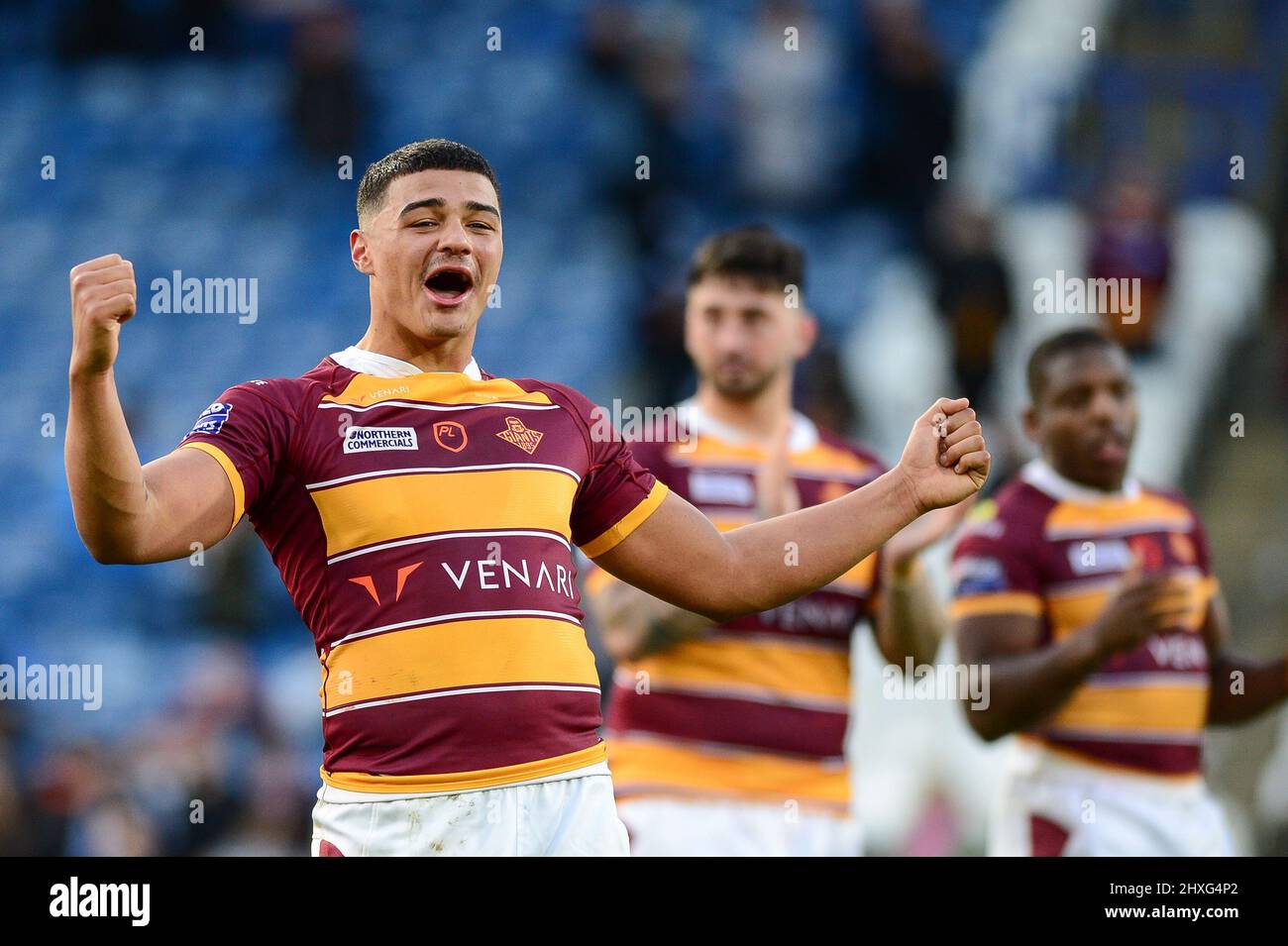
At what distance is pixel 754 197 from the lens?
1020 cm

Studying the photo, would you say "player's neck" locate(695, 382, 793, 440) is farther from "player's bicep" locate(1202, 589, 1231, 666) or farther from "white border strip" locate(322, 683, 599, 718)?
"white border strip" locate(322, 683, 599, 718)

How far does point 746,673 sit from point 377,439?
2.28 m

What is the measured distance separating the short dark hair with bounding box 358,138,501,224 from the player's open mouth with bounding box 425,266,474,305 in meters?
0.21

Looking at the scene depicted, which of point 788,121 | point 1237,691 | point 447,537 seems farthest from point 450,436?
point 788,121

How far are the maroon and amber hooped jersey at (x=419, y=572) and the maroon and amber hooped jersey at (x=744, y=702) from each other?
1925 millimetres

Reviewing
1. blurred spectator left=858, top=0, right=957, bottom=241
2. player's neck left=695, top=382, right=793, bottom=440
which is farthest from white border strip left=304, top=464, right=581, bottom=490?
blurred spectator left=858, top=0, right=957, bottom=241

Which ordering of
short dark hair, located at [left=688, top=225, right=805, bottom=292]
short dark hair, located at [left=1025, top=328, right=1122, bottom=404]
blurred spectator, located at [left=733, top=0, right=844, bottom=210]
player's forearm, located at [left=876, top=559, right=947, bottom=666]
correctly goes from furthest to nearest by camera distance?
1. blurred spectator, located at [left=733, top=0, right=844, bottom=210]
2. short dark hair, located at [left=1025, top=328, right=1122, bottom=404]
3. short dark hair, located at [left=688, top=225, right=805, bottom=292]
4. player's forearm, located at [left=876, top=559, right=947, bottom=666]

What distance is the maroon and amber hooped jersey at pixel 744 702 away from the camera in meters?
5.17

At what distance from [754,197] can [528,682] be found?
742 cm

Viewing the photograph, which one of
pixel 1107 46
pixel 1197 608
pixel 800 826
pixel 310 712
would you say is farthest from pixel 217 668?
pixel 1107 46

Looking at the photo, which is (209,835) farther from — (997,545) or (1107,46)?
(1107,46)

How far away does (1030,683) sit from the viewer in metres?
5.21

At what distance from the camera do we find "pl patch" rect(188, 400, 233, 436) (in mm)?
3061
